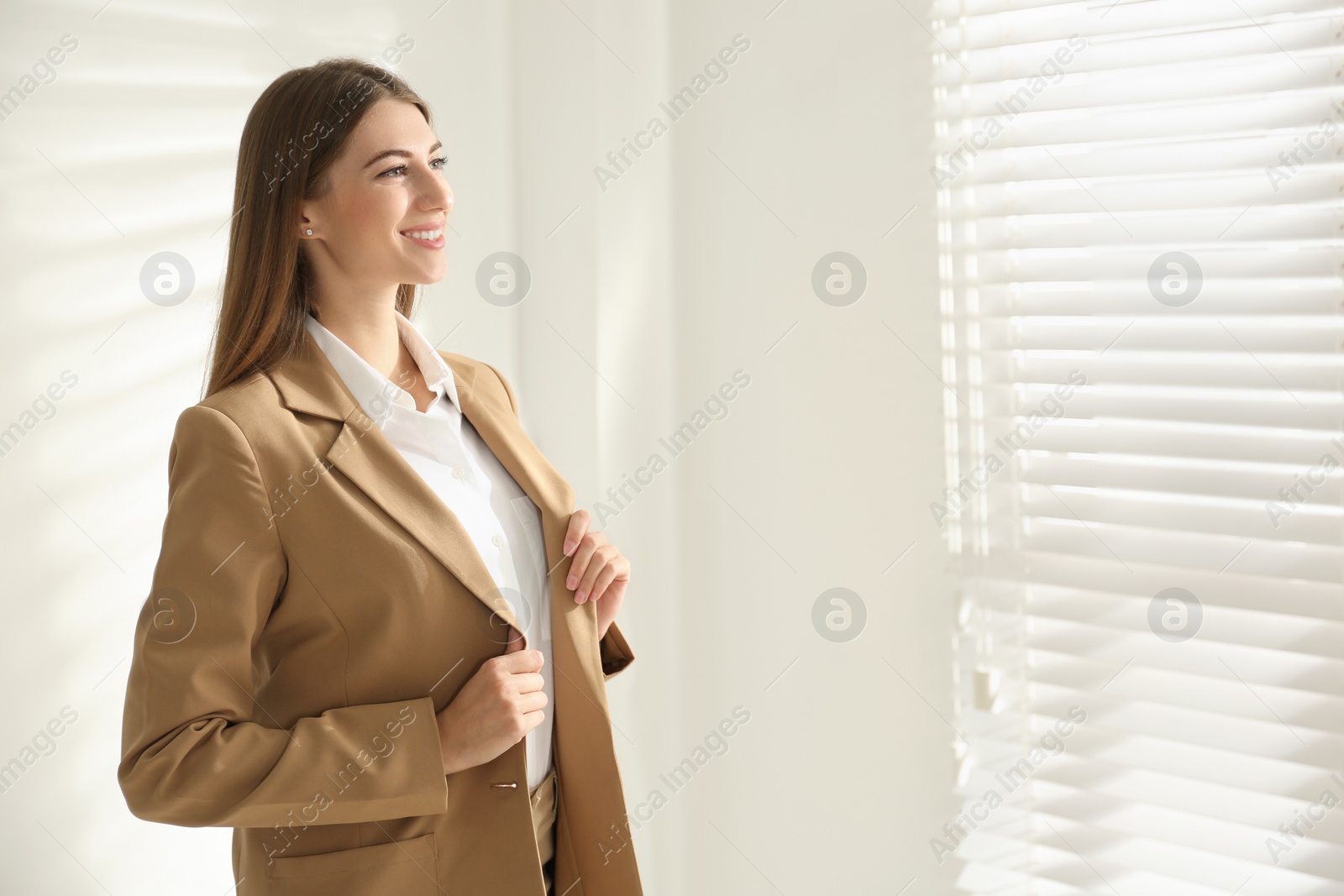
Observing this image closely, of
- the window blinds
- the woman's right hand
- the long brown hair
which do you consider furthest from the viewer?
the window blinds

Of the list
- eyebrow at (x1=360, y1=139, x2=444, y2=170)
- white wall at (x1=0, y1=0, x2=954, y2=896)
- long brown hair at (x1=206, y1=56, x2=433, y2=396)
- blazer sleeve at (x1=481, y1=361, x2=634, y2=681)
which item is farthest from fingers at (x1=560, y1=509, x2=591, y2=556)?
white wall at (x1=0, y1=0, x2=954, y2=896)

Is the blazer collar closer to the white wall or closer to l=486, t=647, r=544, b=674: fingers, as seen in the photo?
l=486, t=647, r=544, b=674: fingers

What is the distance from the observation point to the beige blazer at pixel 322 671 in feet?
3.83

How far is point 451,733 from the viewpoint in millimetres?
1267

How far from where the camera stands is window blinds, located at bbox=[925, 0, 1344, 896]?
160 cm

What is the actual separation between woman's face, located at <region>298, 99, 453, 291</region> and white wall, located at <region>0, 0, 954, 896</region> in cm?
53

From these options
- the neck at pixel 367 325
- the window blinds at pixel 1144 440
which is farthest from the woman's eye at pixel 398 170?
the window blinds at pixel 1144 440

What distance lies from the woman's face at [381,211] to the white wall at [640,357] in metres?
0.53

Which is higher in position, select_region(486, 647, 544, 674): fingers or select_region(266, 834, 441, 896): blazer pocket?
select_region(486, 647, 544, 674): fingers

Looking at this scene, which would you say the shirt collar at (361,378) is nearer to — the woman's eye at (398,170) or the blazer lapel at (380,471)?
the blazer lapel at (380,471)

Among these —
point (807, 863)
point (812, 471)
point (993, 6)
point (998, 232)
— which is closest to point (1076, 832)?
point (807, 863)

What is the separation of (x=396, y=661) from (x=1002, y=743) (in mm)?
1248

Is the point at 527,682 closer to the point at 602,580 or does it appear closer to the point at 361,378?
the point at 602,580

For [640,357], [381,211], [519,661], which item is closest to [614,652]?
[519,661]
